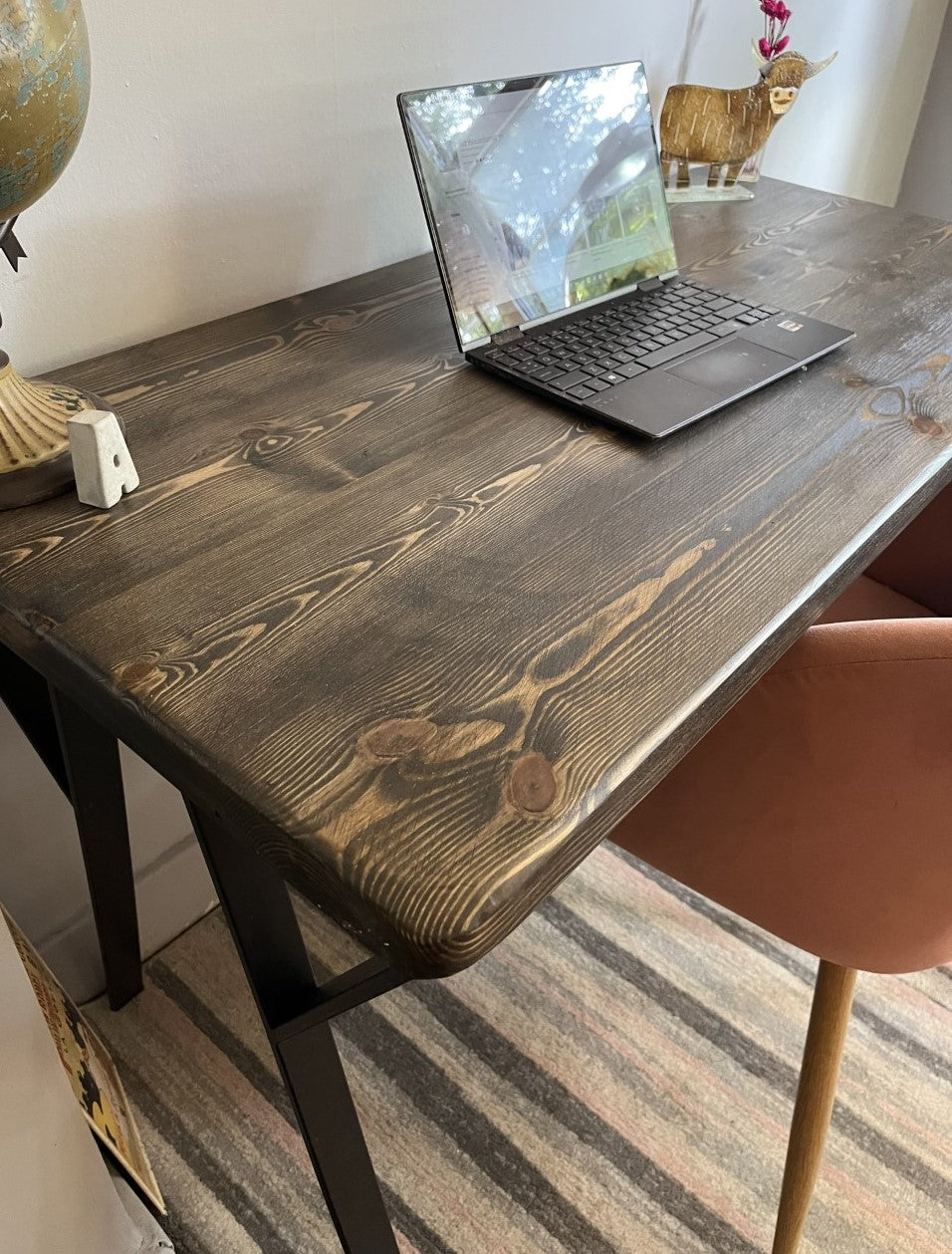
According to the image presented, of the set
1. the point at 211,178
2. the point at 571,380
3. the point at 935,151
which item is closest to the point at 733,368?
the point at 571,380

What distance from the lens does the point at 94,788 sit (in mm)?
965

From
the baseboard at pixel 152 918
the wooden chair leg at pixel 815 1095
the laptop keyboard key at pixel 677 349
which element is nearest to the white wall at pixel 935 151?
the laptop keyboard key at pixel 677 349

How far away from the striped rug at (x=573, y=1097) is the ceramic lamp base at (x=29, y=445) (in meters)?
0.80

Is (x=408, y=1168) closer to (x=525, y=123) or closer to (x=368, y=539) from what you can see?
(x=368, y=539)

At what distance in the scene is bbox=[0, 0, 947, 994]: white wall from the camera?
84 cm

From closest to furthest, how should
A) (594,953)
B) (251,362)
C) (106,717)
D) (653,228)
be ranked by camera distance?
(106,717), (251,362), (653,228), (594,953)

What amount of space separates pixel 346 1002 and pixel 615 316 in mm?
692

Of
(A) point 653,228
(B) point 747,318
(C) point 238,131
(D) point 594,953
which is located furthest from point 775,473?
(D) point 594,953

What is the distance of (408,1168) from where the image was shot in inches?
43.8

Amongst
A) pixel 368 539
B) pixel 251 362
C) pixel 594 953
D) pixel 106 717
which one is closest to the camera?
pixel 106 717

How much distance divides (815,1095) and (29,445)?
35.0 inches

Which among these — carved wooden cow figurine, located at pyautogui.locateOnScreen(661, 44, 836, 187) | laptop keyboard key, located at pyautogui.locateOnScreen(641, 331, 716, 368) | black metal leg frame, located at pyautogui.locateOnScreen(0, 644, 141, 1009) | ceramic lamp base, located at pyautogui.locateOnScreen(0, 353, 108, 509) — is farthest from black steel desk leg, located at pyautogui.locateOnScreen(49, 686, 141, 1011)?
carved wooden cow figurine, located at pyautogui.locateOnScreen(661, 44, 836, 187)

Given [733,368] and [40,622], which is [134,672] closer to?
[40,622]

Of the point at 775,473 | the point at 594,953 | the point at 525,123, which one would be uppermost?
the point at 525,123
